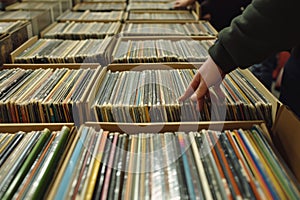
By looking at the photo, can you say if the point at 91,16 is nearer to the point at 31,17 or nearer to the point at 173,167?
the point at 31,17

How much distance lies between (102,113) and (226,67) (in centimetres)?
45

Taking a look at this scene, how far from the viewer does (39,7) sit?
8.07 ft

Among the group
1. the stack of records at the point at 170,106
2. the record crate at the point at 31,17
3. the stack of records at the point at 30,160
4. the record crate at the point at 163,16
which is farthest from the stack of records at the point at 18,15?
the stack of records at the point at 30,160

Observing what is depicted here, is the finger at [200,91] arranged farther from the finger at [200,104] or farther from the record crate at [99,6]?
the record crate at [99,6]

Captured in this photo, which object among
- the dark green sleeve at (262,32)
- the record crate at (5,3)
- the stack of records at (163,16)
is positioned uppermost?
the dark green sleeve at (262,32)

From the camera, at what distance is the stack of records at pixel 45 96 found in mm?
1163

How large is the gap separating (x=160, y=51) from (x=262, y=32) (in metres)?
0.85

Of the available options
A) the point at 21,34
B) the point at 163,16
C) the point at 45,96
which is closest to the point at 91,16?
the point at 163,16

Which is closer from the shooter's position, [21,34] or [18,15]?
[21,34]

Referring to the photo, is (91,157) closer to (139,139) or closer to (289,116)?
(139,139)

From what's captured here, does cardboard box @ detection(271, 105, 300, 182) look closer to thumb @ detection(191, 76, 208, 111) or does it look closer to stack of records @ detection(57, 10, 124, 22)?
thumb @ detection(191, 76, 208, 111)

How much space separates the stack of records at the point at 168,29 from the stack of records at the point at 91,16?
27cm

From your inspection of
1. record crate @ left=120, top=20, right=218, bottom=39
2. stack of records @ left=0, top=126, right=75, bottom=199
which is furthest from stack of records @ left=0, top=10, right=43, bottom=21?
stack of records @ left=0, top=126, right=75, bottom=199

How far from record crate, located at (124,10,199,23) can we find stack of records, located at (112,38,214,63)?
0.68 meters
